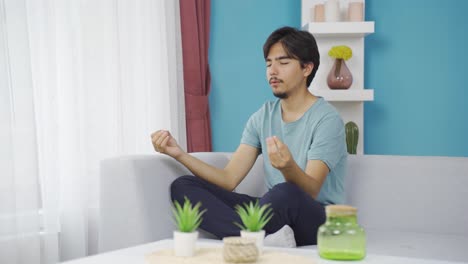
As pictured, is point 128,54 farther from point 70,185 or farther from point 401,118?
point 401,118

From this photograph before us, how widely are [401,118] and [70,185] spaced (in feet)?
6.93

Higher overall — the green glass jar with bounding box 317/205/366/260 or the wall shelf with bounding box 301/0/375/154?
the wall shelf with bounding box 301/0/375/154

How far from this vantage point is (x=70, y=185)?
8.91 ft

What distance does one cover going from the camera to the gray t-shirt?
90.7 inches

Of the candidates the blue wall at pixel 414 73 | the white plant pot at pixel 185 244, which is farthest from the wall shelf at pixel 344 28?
the white plant pot at pixel 185 244

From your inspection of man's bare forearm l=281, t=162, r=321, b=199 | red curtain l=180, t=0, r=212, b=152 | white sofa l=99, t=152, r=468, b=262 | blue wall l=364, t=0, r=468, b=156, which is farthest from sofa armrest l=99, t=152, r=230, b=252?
blue wall l=364, t=0, r=468, b=156

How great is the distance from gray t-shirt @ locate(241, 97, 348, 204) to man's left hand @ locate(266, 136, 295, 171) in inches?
13.6

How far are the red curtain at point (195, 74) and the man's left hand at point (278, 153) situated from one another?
5.91ft

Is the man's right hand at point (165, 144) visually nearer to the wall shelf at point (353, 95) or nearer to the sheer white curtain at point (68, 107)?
the sheer white curtain at point (68, 107)

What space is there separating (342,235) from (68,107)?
5.40 ft

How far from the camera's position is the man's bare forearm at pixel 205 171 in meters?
2.37

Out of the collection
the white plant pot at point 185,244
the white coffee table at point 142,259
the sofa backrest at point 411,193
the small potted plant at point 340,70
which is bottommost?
the sofa backrest at point 411,193

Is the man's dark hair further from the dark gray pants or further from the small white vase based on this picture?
the small white vase

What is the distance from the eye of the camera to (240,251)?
131 cm
